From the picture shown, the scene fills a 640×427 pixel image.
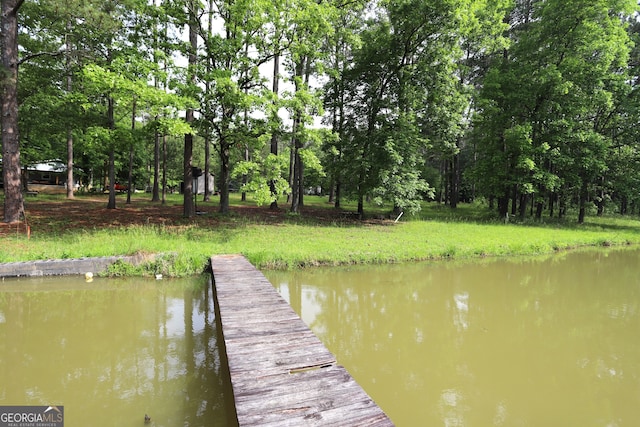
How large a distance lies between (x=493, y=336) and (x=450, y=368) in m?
1.51

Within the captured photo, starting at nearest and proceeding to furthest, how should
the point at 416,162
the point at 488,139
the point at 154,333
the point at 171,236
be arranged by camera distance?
the point at 154,333
the point at 171,236
the point at 416,162
the point at 488,139

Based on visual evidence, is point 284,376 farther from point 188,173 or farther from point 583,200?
point 583,200

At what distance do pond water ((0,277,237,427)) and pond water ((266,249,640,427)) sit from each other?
1.77 m

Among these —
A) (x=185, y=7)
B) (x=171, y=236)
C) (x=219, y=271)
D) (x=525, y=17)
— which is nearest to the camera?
(x=219, y=271)

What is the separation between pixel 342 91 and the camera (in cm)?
1997

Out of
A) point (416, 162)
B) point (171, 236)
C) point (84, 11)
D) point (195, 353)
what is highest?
point (84, 11)

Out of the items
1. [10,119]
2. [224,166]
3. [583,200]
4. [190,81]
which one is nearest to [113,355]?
[190,81]

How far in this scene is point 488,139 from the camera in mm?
22031

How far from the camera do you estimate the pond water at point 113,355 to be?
326 cm

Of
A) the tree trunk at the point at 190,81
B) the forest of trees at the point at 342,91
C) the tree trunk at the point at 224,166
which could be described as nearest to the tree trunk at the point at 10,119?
the forest of trees at the point at 342,91

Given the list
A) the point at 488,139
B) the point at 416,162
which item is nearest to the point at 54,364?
the point at 416,162

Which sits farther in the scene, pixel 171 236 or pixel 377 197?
pixel 377 197

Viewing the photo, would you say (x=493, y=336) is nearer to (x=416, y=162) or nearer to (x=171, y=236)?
(x=171, y=236)

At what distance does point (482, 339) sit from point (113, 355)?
17.0ft
